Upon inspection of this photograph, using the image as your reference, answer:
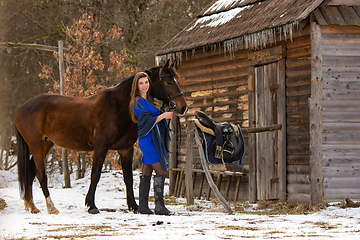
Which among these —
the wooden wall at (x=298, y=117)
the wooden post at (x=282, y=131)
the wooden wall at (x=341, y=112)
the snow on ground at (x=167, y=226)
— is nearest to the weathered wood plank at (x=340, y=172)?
the wooden wall at (x=341, y=112)

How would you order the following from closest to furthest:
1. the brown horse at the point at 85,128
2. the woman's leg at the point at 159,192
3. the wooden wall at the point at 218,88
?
1. the woman's leg at the point at 159,192
2. the brown horse at the point at 85,128
3. the wooden wall at the point at 218,88

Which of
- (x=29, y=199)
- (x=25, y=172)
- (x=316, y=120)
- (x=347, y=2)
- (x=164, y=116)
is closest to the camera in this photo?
(x=164, y=116)

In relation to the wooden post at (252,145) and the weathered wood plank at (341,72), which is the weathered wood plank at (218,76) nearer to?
the wooden post at (252,145)

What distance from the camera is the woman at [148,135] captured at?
6.12 m

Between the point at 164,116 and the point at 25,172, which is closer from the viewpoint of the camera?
the point at 164,116

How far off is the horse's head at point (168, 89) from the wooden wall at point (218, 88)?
12.9 ft

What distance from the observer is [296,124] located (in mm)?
8562

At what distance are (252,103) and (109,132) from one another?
13.5 ft

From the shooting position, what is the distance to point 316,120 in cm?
779

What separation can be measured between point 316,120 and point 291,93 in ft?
3.57

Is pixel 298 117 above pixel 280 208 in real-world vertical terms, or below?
above

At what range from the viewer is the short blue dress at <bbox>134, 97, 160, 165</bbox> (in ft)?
20.3

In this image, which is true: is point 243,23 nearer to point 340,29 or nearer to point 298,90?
point 298,90

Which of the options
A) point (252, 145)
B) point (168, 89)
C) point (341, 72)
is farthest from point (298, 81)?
point (168, 89)
